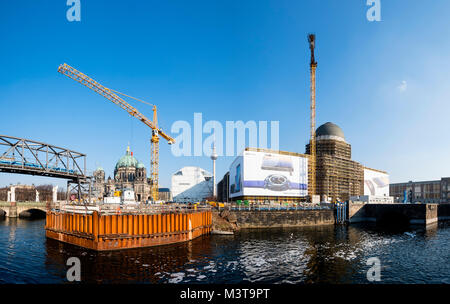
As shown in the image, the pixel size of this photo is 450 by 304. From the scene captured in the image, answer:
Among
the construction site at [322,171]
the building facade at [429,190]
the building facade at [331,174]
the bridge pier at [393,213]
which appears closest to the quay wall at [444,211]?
the building facade at [331,174]

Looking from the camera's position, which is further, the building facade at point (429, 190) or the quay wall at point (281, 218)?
→ the building facade at point (429, 190)

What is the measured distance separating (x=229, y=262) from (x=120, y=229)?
15.6 meters

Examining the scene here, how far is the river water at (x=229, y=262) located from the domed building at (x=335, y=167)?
77445mm

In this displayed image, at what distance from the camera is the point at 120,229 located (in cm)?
3466

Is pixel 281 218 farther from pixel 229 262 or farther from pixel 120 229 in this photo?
pixel 120 229

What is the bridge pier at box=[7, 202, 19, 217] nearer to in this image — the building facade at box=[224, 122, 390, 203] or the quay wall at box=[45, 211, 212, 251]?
the quay wall at box=[45, 211, 212, 251]

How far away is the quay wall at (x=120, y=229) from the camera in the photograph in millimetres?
33625

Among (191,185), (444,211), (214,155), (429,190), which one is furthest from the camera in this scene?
(191,185)

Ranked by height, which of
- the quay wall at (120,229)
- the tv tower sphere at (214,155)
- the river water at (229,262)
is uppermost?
the tv tower sphere at (214,155)

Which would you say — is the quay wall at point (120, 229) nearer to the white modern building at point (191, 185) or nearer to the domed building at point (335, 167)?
the domed building at point (335, 167)

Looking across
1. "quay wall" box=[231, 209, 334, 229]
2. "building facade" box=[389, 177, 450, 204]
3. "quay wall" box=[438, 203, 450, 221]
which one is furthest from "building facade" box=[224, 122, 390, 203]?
"building facade" box=[389, 177, 450, 204]

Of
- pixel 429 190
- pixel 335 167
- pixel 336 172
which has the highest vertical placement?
pixel 335 167

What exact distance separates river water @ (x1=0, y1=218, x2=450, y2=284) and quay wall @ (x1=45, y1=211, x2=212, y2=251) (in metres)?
1.44

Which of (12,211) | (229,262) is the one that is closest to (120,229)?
(229,262)
